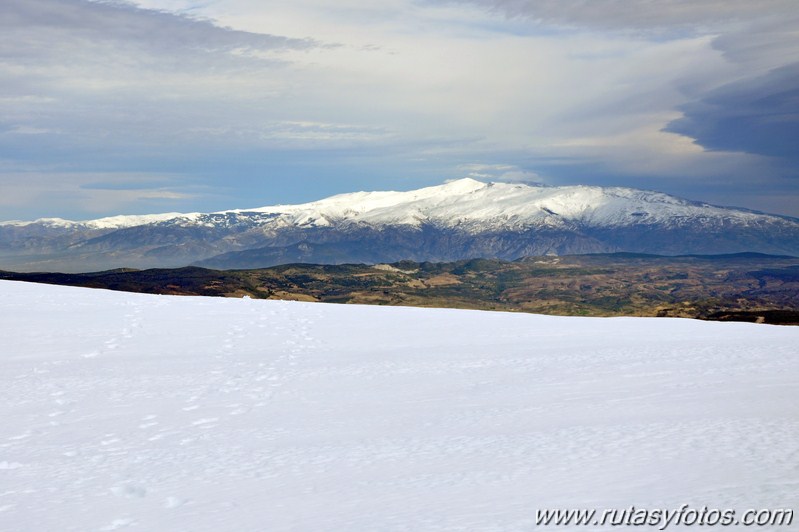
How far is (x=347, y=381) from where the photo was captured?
2600 centimetres

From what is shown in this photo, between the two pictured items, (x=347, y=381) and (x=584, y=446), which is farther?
(x=347, y=381)

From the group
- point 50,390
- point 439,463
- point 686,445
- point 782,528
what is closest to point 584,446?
point 686,445

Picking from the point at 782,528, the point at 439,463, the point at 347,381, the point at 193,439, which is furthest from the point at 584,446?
the point at 347,381

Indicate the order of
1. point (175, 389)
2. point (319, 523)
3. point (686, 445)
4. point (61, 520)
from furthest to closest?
point (175, 389) → point (686, 445) → point (61, 520) → point (319, 523)

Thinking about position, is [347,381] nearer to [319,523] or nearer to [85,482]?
[85,482]

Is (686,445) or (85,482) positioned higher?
(686,445)

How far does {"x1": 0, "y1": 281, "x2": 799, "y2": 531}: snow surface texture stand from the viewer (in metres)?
13.0

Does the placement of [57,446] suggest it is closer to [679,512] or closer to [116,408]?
[116,408]

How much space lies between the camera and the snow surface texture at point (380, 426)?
42.7 ft

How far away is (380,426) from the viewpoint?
1939 cm

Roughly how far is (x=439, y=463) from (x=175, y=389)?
1240 centimetres

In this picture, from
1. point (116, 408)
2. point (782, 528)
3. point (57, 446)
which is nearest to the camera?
point (782, 528)

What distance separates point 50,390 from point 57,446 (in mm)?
7171

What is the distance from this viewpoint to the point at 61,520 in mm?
13352
